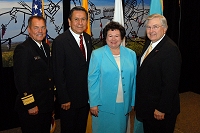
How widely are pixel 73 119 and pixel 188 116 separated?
247cm

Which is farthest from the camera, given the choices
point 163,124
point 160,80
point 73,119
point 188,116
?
point 188,116

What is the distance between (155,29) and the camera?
201 centimetres

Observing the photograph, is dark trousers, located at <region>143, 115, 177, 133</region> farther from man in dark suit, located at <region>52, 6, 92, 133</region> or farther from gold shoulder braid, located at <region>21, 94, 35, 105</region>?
gold shoulder braid, located at <region>21, 94, 35, 105</region>

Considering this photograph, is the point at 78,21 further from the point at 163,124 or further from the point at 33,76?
the point at 163,124

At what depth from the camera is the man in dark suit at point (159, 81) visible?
1905 mm

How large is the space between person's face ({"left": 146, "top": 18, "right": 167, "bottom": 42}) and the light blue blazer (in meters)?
0.33

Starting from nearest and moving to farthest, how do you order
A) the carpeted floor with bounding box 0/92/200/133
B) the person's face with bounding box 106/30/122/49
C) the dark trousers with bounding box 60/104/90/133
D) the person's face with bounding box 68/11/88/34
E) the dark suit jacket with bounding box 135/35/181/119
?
the dark suit jacket with bounding box 135/35/181/119 < the person's face with bounding box 106/30/122/49 < the person's face with bounding box 68/11/88/34 < the dark trousers with bounding box 60/104/90/133 < the carpeted floor with bounding box 0/92/200/133

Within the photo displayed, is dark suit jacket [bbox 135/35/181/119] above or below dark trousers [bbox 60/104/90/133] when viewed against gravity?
above

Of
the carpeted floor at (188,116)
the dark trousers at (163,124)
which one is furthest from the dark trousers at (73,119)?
the carpeted floor at (188,116)

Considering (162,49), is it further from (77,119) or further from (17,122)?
(17,122)

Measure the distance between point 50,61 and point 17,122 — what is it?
5.72 feet

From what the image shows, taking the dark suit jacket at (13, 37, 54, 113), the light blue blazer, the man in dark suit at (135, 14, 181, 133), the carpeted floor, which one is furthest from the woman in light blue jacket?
the carpeted floor

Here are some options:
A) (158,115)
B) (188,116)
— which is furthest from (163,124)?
(188,116)

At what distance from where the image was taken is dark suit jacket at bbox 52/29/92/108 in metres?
2.17
